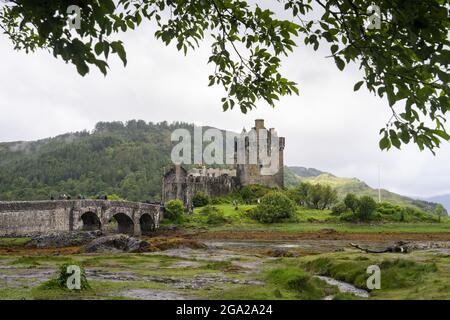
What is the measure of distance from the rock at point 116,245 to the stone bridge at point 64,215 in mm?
12539

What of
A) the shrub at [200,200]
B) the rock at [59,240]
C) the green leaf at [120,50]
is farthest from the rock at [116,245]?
the shrub at [200,200]

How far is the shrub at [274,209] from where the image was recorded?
250ft

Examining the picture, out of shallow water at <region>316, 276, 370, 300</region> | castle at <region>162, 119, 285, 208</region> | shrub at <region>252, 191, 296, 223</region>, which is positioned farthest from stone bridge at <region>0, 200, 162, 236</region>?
shallow water at <region>316, 276, 370, 300</region>

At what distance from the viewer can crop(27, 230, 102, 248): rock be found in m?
44.3

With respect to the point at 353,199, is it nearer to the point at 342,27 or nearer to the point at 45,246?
the point at 45,246

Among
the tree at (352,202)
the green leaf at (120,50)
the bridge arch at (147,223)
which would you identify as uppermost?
the green leaf at (120,50)

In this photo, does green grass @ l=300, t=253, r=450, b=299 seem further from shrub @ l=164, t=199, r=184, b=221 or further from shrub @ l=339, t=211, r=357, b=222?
shrub @ l=164, t=199, r=184, b=221

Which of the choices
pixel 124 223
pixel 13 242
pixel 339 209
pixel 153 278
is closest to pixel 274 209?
pixel 339 209

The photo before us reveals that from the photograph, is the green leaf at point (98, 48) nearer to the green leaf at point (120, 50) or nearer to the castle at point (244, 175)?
the green leaf at point (120, 50)

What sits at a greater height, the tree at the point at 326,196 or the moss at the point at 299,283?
the tree at the point at 326,196

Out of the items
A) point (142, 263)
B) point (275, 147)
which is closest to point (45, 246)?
point (142, 263)

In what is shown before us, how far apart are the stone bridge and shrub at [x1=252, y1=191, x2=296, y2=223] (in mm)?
18088

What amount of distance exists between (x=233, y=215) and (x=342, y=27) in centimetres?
7256
